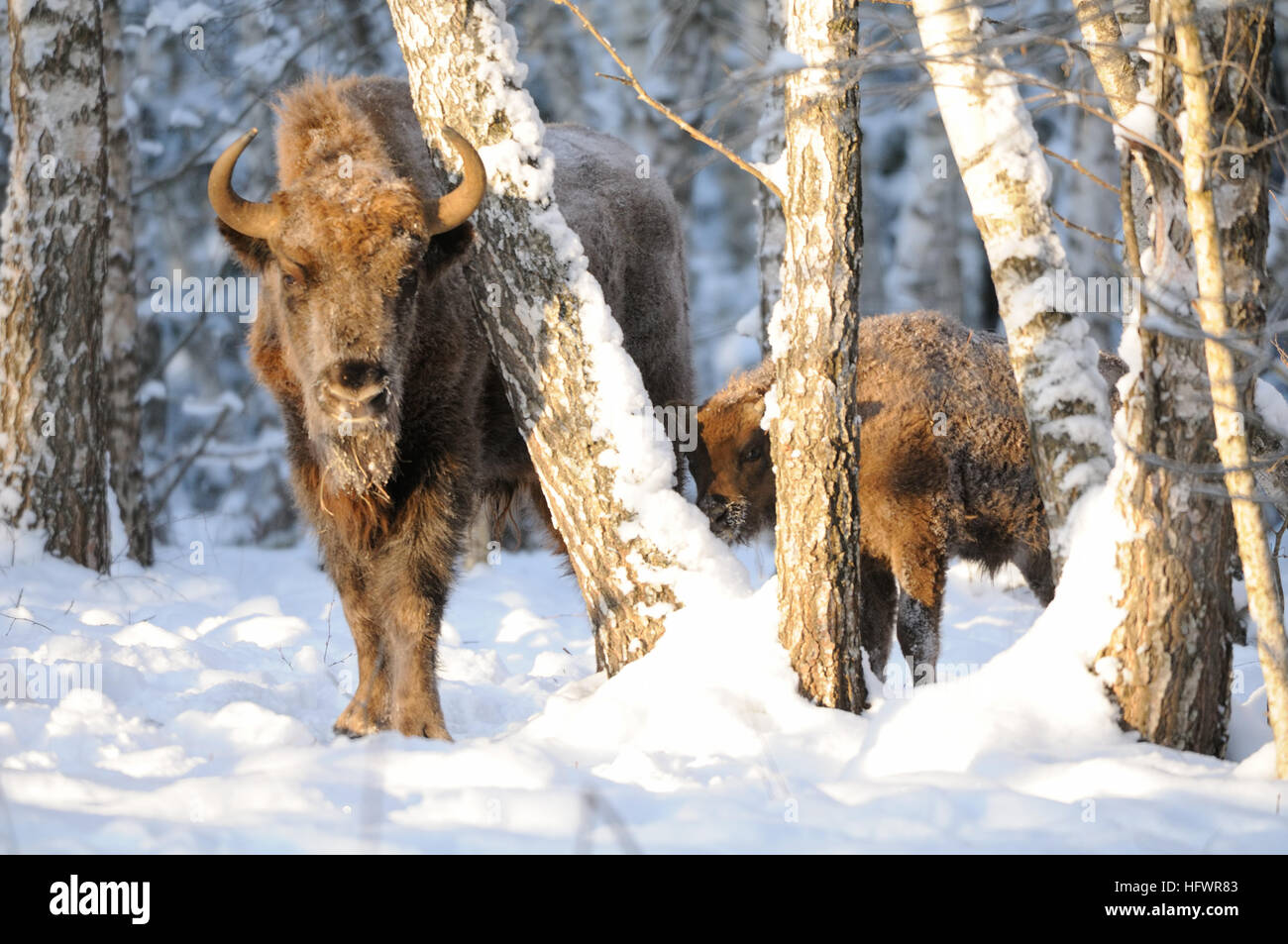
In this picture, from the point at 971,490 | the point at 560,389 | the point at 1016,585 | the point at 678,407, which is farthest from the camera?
the point at 1016,585

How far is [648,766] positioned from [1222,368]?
5.41ft

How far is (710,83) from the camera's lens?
1430 centimetres

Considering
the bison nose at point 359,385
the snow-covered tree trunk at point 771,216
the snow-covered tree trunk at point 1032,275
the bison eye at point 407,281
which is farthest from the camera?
the snow-covered tree trunk at point 771,216

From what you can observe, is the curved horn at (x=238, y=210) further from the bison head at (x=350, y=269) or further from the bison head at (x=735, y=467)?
the bison head at (x=735, y=467)

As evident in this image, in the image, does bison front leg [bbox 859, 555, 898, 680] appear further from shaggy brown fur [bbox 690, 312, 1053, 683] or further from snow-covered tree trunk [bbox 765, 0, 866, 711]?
snow-covered tree trunk [bbox 765, 0, 866, 711]

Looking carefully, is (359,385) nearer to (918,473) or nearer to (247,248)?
(247,248)

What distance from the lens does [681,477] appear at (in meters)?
6.00

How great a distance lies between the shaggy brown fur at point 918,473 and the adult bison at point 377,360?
3.31 ft

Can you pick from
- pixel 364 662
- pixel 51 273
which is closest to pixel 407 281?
pixel 364 662

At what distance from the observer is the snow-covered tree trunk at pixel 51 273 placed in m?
6.95

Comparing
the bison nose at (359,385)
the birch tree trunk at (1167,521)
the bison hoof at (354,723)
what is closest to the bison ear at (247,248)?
the bison nose at (359,385)
